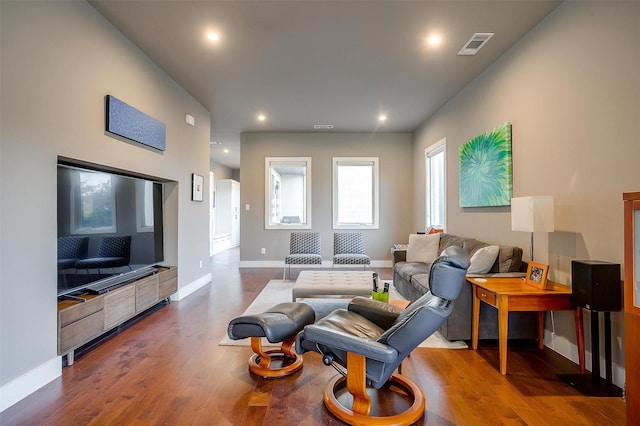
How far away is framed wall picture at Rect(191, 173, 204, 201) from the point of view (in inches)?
189

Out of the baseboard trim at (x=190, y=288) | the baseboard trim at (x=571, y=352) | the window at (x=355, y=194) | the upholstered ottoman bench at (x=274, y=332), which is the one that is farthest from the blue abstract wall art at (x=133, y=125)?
the baseboard trim at (x=571, y=352)

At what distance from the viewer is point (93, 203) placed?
282 centimetres

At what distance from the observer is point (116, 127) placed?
3045 millimetres

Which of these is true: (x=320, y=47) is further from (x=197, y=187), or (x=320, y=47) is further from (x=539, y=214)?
(x=197, y=187)

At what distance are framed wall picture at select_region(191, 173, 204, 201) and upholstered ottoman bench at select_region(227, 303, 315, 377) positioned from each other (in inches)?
112

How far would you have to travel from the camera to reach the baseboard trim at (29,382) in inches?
78.1

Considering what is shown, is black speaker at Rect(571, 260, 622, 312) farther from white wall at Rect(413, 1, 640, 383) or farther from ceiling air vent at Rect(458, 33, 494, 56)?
ceiling air vent at Rect(458, 33, 494, 56)

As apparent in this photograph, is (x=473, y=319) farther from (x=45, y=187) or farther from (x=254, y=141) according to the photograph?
(x=254, y=141)

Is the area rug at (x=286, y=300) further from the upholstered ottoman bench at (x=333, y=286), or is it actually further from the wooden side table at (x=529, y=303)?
the wooden side table at (x=529, y=303)

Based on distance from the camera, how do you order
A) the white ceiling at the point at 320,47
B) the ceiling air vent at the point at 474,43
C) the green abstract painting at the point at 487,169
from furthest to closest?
the green abstract painting at the point at 487,169
the ceiling air vent at the point at 474,43
the white ceiling at the point at 320,47

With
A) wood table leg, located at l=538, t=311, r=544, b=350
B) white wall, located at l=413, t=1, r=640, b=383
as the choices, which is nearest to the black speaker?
white wall, located at l=413, t=1, r=640, b=383

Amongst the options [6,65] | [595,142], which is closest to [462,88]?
[595,142]

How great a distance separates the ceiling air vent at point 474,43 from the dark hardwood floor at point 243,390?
2.91 metres

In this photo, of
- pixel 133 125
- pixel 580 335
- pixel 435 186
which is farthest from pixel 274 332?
pixel 435 186
